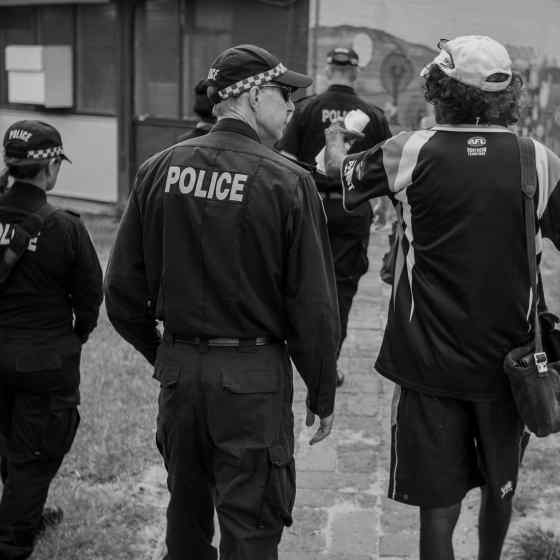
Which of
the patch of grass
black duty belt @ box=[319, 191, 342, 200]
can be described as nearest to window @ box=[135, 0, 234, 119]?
black duty belt @ box=[319, 191, 342, 200]

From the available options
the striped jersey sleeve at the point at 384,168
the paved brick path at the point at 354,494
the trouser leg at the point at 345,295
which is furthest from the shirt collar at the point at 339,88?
the striped jersey sleeve at the point at 384,168

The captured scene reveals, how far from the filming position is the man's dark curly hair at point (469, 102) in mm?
3191

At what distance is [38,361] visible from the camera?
12.8 feet

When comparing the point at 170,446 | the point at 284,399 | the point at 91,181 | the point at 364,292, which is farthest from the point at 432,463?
the point at 91,181

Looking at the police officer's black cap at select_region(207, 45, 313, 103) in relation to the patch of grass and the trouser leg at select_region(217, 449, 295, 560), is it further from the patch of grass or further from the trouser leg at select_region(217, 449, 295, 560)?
the patch of grass

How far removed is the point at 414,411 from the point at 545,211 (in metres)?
0.80

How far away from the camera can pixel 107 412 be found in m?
5.79

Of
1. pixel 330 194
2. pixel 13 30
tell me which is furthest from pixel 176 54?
pixel 330 194

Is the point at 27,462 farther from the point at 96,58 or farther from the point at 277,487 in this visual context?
the point at 96,58

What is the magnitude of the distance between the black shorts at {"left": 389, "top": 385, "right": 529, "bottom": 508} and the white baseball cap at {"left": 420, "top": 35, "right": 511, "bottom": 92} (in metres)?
1.06

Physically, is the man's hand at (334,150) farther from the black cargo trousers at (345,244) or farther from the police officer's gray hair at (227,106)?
the black cargo trousers at (345,244)

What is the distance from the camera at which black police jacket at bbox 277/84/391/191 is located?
6211 millimetres

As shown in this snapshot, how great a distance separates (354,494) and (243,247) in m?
2.13

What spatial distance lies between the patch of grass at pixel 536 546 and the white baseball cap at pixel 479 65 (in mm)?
1977
